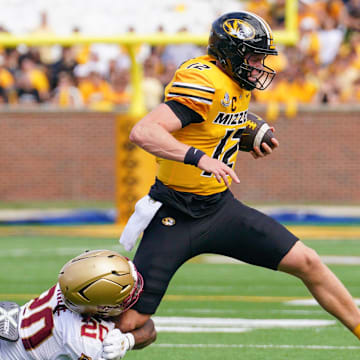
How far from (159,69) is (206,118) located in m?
13.1

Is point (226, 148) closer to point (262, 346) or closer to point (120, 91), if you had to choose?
point (262, 346)

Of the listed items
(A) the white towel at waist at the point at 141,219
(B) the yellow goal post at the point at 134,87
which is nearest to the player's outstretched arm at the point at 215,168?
(A) the white towel at waist at the point at 141,219

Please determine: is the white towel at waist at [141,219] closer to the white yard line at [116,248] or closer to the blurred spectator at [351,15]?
the white yard line at [116,248]

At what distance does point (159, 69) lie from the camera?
18.1 meters

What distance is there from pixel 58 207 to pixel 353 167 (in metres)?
5.36

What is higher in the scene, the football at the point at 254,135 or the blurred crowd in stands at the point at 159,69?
the football at the point at 254,135

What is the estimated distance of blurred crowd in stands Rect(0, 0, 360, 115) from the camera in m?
18.1

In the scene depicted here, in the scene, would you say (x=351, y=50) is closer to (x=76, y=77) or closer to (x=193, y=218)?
(x=76, y=77)

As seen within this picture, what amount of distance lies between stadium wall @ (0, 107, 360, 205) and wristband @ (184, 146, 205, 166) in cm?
1364

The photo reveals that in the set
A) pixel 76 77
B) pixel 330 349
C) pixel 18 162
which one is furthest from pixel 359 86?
pixel 330 349

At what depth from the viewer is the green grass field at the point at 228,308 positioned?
242 inches

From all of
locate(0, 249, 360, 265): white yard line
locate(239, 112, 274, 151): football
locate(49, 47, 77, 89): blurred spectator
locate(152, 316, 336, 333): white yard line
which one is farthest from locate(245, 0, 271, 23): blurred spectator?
locate(239, 112, 274, 151): football

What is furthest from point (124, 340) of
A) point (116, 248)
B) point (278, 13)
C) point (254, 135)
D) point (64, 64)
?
point (64, 64)

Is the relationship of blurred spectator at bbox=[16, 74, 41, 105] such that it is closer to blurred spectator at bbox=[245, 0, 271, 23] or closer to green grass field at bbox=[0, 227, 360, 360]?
blurred spectator at bbox=[245, 0, 271, 23]
